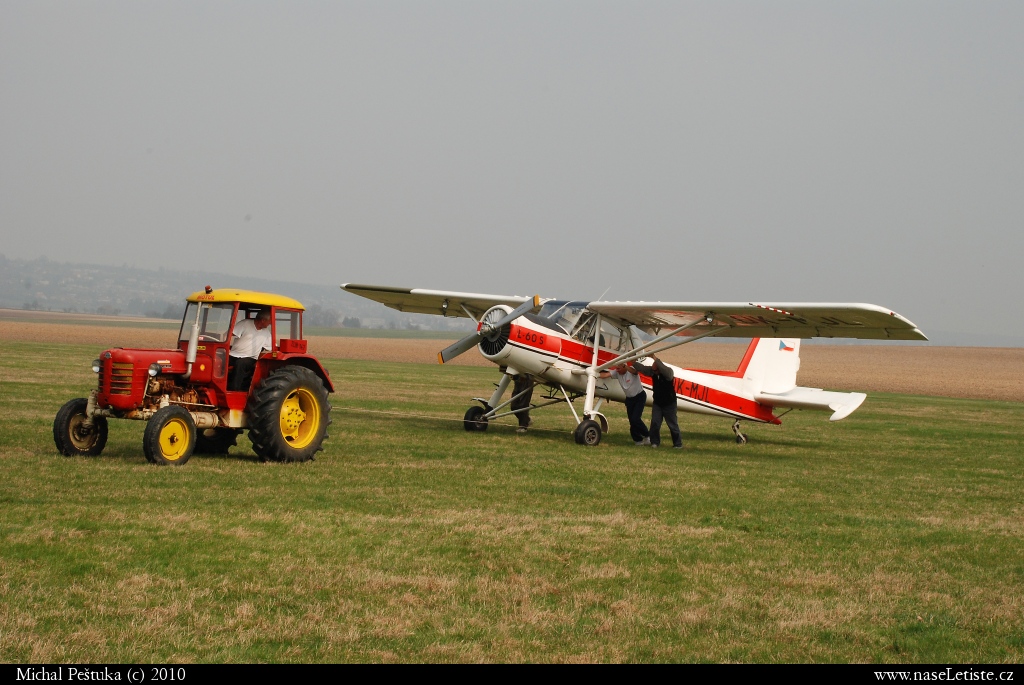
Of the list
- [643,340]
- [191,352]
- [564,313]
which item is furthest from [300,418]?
[643,340]

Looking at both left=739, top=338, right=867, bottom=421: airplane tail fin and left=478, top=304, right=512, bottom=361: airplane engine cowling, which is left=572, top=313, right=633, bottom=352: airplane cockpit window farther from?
left=739, top=338, right=867, bottom=421: airplane tail fin

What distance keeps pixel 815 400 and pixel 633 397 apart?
11.1ft

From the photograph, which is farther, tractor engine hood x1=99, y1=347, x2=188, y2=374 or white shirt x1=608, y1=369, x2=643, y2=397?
white shirt x1=608, y1=369, x2=643, y2=397

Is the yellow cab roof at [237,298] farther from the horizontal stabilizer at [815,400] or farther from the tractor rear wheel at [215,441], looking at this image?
the horizontal stabilizer at [815,400]

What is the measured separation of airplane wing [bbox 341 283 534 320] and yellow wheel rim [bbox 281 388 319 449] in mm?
5239

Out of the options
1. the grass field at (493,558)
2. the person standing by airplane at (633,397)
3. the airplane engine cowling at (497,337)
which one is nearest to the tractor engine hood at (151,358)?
the grass field at (493,558)

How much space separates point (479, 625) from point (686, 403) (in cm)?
1241

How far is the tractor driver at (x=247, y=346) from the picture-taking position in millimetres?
11219

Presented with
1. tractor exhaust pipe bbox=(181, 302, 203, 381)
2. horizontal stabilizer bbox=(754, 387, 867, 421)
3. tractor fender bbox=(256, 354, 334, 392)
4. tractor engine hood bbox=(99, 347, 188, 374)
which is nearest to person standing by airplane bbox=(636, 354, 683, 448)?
horizontal stabilizer bbox=(754, 387, 867, 421)

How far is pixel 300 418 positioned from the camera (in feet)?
38.1

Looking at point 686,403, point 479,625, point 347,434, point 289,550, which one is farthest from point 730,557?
point 686,403

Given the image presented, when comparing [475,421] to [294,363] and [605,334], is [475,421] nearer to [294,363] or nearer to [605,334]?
[605,334]

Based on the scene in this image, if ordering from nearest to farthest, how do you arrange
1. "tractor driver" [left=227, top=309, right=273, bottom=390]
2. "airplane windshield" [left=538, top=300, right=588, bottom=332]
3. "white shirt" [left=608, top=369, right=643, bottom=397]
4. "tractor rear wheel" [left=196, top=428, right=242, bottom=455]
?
"tractor driver" [left=227, top=309, right=273, bottom=390] → "tractor rear wheel" [left=196, top=428, right=242, bottom=455] → "white shirt" [left=608, top=369, right=643, bottom=397] → "airplane windshield" [left=538, top=300, right=588, bottom=332]

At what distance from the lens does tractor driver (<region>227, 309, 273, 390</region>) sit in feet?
36.8
